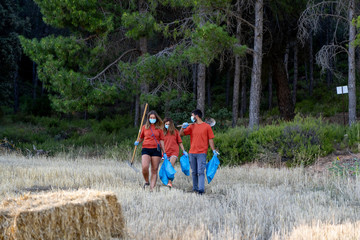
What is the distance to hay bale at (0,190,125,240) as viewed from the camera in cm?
405

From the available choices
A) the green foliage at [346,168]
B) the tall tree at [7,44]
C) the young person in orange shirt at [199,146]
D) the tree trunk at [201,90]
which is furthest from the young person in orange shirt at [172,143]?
the tall tree at [7,44]

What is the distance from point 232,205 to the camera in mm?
6773

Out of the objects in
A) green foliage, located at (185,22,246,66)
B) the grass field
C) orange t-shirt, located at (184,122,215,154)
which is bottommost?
the grass field

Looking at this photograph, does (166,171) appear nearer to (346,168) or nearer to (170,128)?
(170,128)

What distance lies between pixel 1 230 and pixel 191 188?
5.61 m

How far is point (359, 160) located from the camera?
1064 cm

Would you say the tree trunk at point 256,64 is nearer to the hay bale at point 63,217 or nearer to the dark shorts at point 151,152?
the dark shorts at point 151,152

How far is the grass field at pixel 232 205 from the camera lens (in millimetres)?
5043

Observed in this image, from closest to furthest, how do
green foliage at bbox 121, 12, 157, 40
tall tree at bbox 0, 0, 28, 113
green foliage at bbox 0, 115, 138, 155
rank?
green foliage at bbox 121, 12, 157, 40, green foliage at bbox 0, 115, 138, 155, tall tree at bbox 0, 0, 28, 113

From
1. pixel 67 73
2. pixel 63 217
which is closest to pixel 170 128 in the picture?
pixel 63 217

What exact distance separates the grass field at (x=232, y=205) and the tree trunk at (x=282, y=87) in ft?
33.2

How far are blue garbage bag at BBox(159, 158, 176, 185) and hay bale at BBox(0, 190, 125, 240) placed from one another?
12.1 feet

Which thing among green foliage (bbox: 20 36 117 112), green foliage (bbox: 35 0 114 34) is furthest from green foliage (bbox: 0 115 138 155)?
green foliage (bbox: 35 0 114 34)

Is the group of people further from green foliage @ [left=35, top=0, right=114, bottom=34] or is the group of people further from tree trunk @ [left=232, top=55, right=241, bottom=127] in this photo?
green foliage @ [left=35, top=0, right=114, bottom=34]
